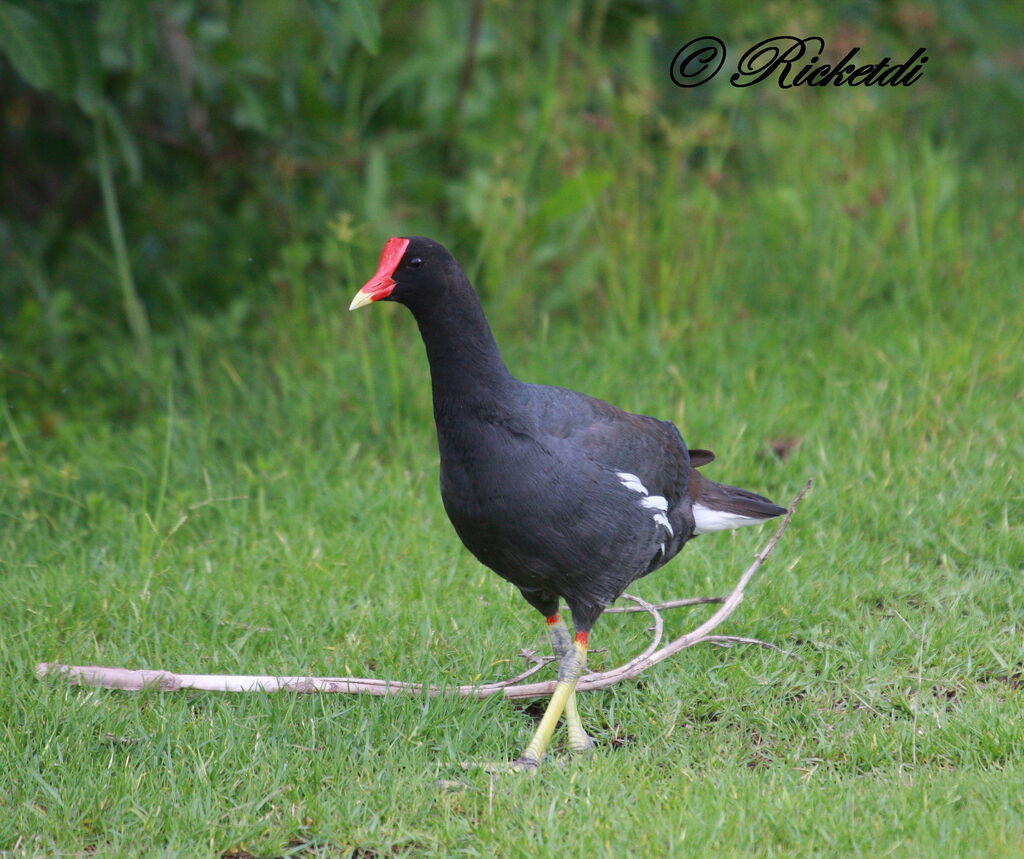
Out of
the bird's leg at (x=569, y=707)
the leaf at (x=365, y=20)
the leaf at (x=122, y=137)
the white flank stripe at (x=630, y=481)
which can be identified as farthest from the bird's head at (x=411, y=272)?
the leaf at (x=122, y=137)

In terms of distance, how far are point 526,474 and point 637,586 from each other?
111 cm

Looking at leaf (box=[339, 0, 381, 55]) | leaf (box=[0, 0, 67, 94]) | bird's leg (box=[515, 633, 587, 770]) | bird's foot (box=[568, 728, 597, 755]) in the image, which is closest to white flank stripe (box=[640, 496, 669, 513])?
bird's leg (box=[515, 633, 587, 770])

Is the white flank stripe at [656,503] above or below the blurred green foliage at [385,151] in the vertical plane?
below

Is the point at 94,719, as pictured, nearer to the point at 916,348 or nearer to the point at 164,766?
the point at 164,766

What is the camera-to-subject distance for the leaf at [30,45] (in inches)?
171

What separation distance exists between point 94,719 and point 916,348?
134 inches

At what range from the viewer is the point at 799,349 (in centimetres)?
524

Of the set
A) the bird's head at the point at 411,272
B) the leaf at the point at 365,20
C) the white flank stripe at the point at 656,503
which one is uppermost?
the leaf at the point at 365,20

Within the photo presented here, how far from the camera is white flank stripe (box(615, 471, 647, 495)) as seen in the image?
3.17 m

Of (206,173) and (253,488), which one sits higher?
(206,173)

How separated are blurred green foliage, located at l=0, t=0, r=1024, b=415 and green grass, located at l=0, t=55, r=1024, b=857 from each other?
0.27 feet

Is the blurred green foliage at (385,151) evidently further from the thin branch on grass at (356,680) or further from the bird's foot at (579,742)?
the bird's foot at (579,742)

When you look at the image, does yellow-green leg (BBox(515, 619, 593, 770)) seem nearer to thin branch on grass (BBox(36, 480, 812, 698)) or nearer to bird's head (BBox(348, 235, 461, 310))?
thin branch on grass (BBox(36, 480, 812, 698))

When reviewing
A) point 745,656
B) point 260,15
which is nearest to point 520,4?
point 260,15
